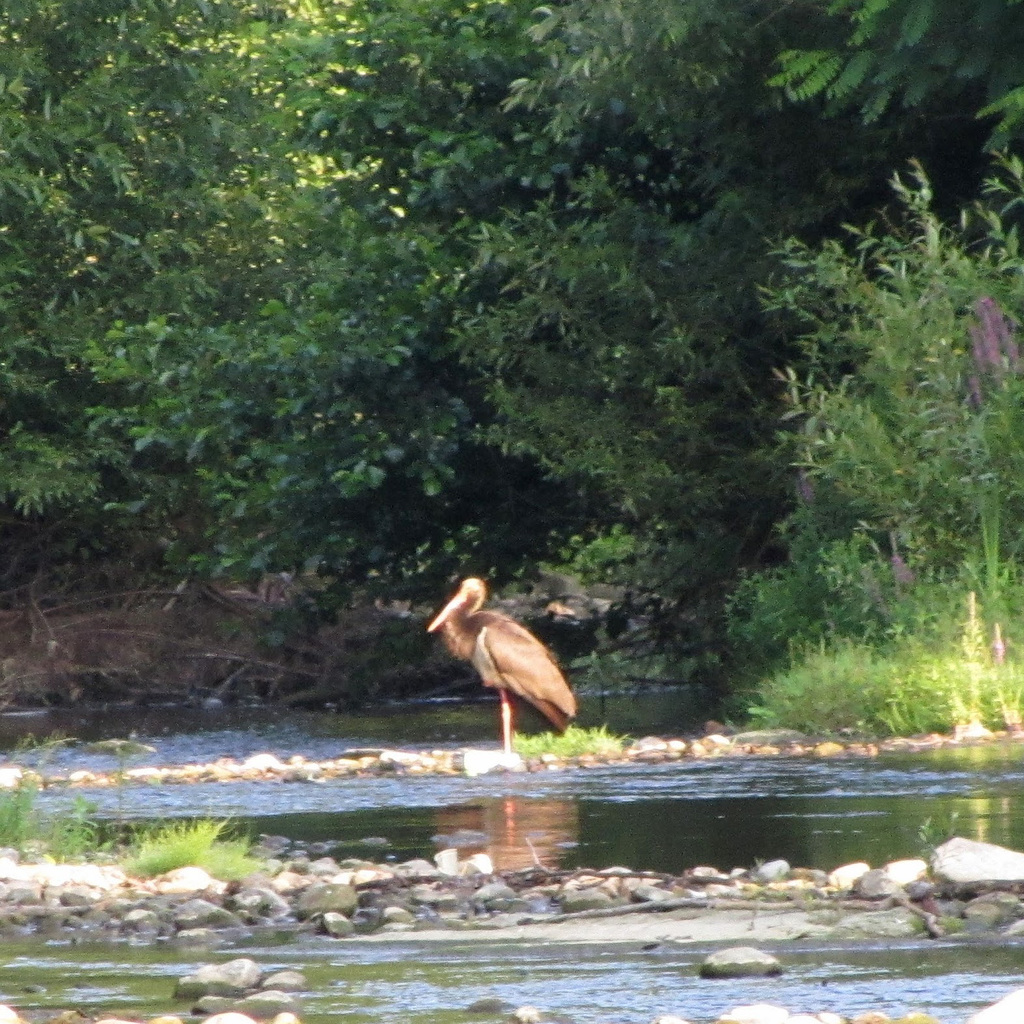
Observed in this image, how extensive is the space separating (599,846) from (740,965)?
2.58 meters

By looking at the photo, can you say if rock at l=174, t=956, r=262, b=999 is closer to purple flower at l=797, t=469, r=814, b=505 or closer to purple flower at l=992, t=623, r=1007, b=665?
purple flower at l=992, t=623, r=1007, b=665

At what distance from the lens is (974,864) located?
6.63 metres

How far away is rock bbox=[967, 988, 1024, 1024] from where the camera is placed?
4.47 meters

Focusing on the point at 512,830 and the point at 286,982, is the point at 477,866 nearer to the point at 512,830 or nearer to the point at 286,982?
the point at 512,830

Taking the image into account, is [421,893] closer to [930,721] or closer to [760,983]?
[760,983]

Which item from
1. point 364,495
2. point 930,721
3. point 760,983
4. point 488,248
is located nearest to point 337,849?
point 760,983

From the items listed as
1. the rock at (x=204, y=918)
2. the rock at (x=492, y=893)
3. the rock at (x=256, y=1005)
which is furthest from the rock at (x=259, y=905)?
the rock at (x=256, y=1005)

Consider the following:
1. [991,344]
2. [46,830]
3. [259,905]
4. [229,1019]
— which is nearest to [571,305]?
[991,344]

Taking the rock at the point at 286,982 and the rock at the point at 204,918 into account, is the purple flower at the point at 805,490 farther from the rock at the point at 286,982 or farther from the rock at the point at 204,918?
the rock at the point at 286,982

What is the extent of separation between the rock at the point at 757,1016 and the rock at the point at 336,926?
6.49 ft

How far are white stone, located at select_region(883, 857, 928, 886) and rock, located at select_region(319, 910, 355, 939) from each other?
167cm

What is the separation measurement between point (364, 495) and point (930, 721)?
7313 mm

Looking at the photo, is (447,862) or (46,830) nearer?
(447,862)

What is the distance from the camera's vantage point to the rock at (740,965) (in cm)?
557
